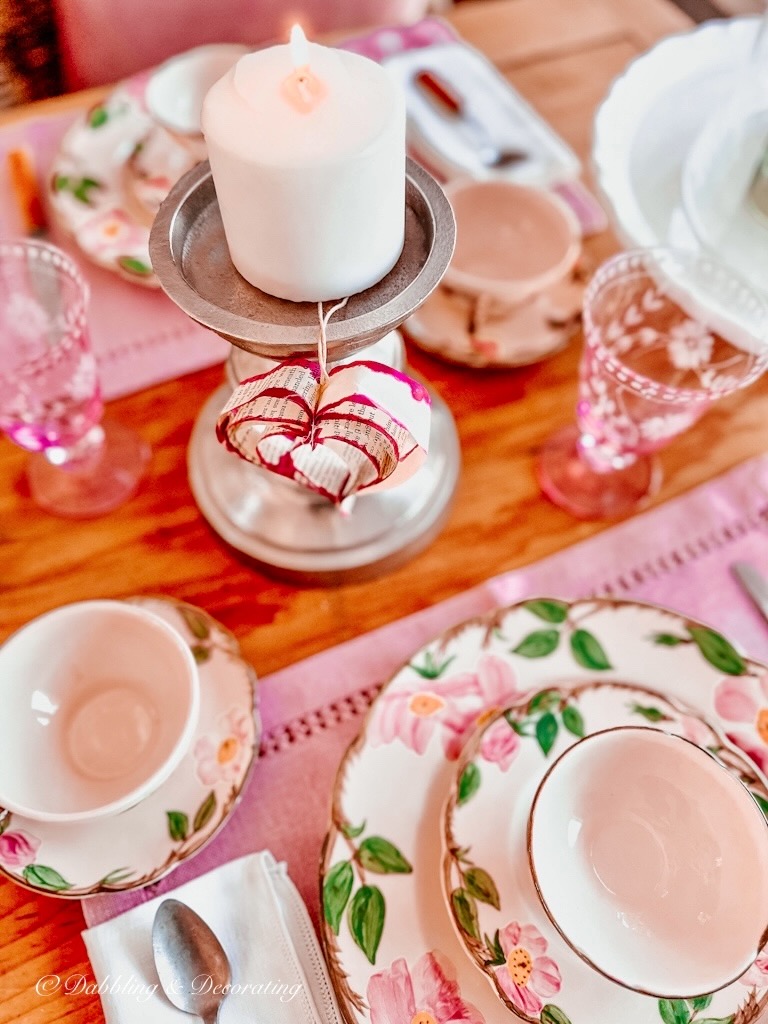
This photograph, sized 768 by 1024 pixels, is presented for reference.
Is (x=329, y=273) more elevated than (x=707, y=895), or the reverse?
(x=329, y=273)

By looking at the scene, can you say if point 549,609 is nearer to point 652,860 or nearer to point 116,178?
point 652,860

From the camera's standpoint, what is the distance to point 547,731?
460mm

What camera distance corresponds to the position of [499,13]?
0.90 m

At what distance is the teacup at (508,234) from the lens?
67 centimetres

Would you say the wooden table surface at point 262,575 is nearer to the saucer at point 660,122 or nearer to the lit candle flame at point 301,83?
the saucer at point 660,122

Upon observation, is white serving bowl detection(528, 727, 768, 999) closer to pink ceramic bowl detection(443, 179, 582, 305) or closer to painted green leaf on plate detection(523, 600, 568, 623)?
painted green leaf on plate detection(523, 600, 568, 623)

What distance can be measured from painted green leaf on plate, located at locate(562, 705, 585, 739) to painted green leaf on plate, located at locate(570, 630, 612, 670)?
0.04m

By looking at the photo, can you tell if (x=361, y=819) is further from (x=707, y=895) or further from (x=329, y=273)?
(x=329, y=273)

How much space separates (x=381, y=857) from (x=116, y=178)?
2.00 feet

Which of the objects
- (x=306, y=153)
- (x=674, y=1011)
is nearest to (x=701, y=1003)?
(x=674, y=1011)

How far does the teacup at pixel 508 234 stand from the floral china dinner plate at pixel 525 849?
0.33 m

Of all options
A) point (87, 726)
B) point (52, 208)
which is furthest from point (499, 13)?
point (87, 726)

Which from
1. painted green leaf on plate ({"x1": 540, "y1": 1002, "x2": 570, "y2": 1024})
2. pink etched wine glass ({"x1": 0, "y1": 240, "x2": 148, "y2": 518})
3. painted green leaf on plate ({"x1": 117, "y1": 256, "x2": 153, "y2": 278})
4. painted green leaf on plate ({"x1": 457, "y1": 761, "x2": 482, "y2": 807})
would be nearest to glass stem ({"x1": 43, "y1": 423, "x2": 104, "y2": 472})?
pink etched wine glass ({"x1": 0, "y1": 240, "x2": 148, "y2": 518})

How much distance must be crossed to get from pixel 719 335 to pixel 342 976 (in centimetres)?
50
